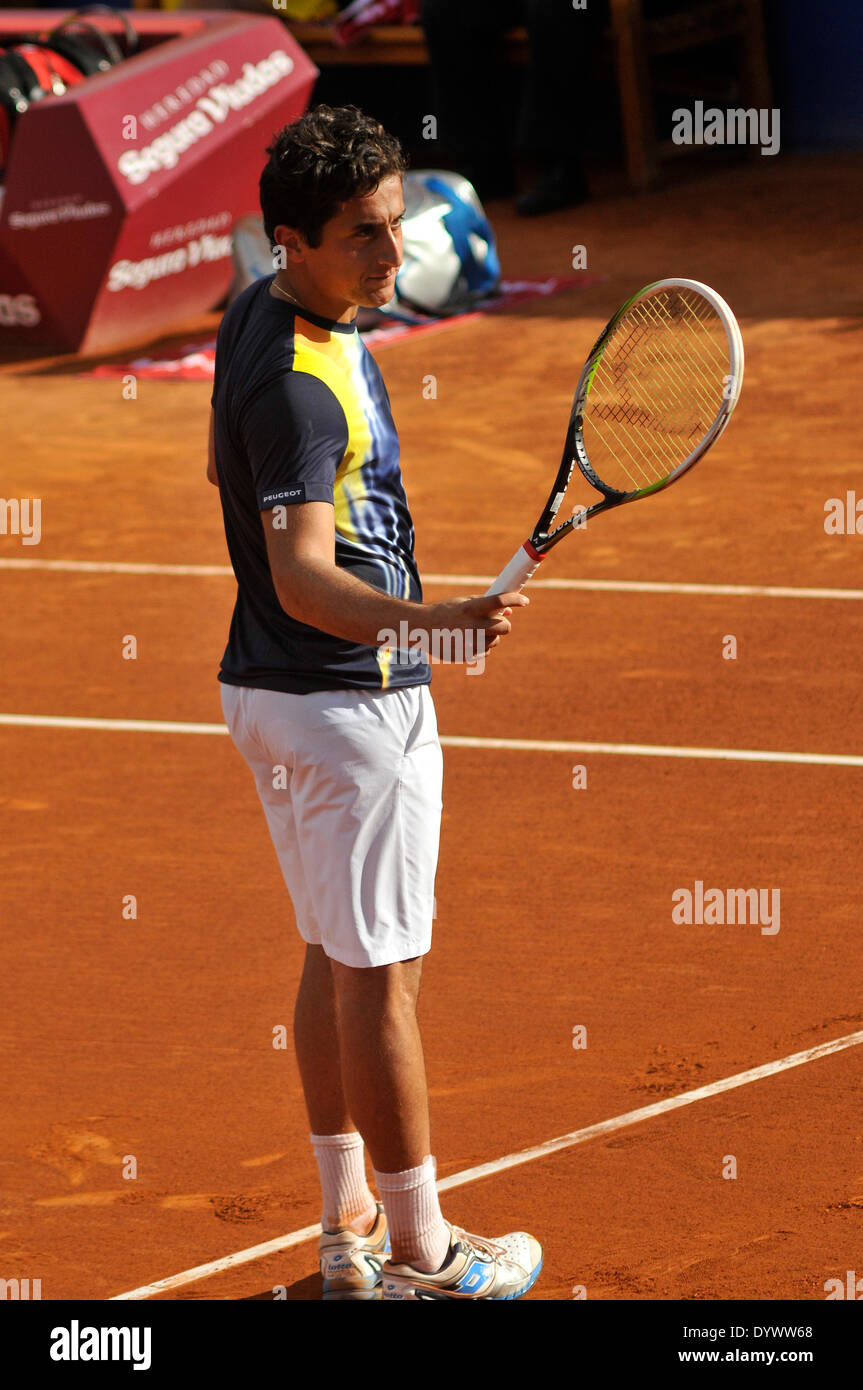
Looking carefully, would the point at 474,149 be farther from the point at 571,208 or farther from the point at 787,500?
the point at 787,500

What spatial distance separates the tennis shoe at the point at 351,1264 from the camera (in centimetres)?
357

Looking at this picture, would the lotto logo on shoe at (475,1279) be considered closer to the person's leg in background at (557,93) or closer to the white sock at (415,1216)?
the white sock at (415,1216)

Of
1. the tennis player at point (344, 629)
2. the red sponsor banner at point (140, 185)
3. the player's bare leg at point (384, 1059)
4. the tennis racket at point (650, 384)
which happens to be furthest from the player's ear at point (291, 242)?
the red sponsor banner at point (140, 185)

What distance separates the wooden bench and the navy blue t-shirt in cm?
1297

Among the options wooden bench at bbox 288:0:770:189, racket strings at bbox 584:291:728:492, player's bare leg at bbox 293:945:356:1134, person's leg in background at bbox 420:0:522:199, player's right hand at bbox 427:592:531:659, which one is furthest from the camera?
person's leg in background at bbox 420:0:522:199

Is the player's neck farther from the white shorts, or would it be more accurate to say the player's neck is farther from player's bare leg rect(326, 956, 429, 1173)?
player's bare leg rect(326, 956, 429, 1173)

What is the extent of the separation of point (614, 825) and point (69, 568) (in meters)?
3.99

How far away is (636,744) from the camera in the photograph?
6531 millimetres

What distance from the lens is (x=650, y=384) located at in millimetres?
4129

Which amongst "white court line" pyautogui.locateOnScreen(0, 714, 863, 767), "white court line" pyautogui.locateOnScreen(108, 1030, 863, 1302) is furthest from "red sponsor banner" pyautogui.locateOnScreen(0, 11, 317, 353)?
"white court line" pyautogui.locateOnScreen(108, 1030, 863, 1302)

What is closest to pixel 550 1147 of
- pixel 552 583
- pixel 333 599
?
pixel 333 599

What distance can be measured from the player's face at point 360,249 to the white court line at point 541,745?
11.2 ft

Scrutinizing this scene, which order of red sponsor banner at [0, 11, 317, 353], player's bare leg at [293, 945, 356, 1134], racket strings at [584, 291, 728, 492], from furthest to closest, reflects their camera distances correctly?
1. red sponsor banner at [0, 11, 317, 353]
2. racket strings at [584, 291, 728, 492]
3. player's bare leg at [293, 945, 356, 1134]

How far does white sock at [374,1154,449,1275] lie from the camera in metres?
3.38
